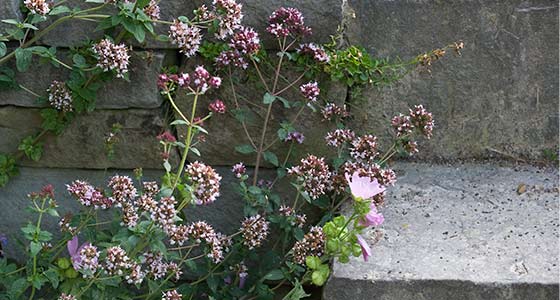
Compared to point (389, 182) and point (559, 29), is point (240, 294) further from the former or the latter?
point (559, 29)

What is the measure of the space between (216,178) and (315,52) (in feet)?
1.83

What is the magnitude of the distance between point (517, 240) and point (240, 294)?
2.55 ft

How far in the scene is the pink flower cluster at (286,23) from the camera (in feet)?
7.96

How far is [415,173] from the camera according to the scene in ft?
8.87

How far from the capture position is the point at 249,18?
2531 millimetres

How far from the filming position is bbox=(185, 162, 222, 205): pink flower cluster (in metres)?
2.12

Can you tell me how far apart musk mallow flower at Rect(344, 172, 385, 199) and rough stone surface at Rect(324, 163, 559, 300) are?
20 cm

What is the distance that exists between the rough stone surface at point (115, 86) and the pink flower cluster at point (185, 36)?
0.51 feet

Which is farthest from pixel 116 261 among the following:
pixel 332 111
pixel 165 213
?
pixel 332 111

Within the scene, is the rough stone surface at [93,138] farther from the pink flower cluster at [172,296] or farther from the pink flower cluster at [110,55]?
the pink flower cluster at [172,296]

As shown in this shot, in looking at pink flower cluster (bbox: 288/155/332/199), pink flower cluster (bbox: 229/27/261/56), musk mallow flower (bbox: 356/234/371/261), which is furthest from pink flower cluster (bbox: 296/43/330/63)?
musk mallow flower (bbox: 356/234/371/261)

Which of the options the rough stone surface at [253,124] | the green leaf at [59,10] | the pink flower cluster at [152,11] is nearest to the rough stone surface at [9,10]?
the green leaf at [59,10]

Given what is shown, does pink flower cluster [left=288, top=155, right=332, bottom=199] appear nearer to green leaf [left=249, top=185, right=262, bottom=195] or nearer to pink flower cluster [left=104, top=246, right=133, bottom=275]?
green leaf [left=249, top=185, right=262, bottom=195]

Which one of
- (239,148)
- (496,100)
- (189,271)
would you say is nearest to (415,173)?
(496,100)
